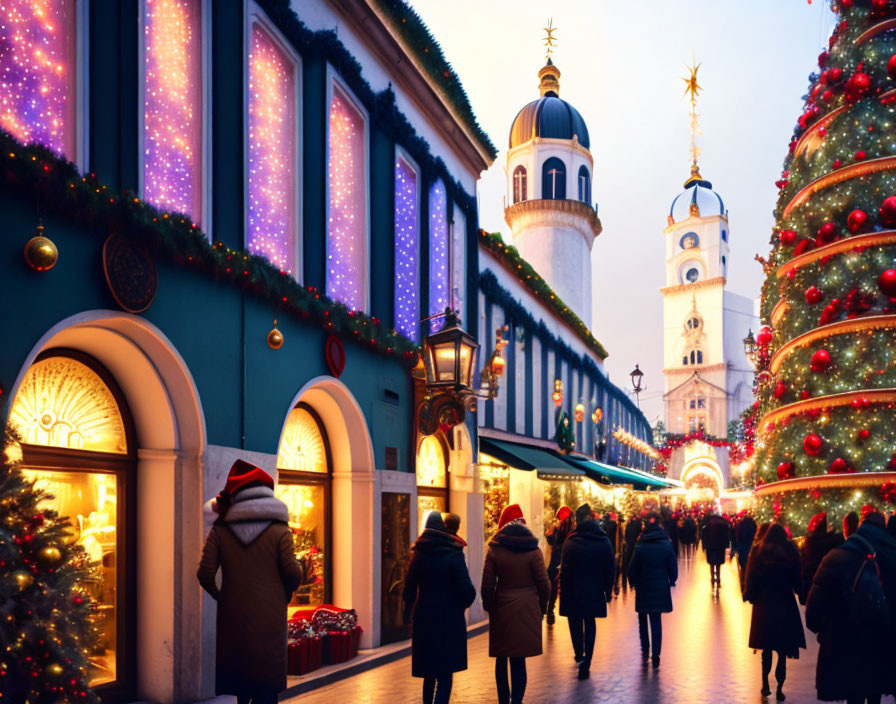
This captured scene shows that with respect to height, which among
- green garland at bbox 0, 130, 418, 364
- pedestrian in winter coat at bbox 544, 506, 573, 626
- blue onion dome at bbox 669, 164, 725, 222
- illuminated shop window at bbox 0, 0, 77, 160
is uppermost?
blue onion dome at bbox 669, 164, 725, 222

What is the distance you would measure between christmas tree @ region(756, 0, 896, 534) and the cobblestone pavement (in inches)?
82.5

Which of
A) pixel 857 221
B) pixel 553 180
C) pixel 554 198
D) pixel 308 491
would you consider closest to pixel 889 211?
pixel 857 221

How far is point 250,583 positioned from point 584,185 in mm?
37717

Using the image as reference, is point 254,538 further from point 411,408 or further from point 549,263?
point 549,263

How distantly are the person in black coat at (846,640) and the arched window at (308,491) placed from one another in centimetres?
587

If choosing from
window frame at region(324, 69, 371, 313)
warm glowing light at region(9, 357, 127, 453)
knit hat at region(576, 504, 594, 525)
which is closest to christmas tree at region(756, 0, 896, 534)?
knit hat at region(576, 504, 594, 525)

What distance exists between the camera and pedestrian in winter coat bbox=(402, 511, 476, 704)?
7.28 metres

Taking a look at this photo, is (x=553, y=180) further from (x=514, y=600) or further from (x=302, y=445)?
(x=514, y=600)

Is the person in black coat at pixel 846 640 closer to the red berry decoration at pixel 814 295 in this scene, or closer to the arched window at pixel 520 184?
the red berry decoration at pixel 814 295

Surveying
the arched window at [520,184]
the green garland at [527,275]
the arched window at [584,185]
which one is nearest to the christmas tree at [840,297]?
the green garland at [527,275]

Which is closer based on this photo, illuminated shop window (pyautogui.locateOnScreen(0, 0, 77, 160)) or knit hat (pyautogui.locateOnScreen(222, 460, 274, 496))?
knit hat (pyautogui.locateOnScreen(222, 460, 274, 496))

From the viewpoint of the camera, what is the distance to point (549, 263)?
39.7 metres

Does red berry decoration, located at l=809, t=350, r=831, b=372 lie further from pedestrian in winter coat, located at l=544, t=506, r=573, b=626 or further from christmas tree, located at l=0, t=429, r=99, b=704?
christmas tree, located at l=0, t=429, r=99, b=704

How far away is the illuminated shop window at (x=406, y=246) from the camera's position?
13.7m
